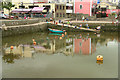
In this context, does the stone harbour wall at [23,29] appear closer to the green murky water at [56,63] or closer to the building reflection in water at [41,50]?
the building reflection in water at [41,50]

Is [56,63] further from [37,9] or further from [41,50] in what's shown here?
[37,9]

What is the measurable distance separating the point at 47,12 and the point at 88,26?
1460 cm

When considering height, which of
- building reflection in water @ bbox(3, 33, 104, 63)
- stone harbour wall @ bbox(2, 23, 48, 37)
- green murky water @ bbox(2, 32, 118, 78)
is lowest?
green murky water @ bbox(2, 32, 118, 78)

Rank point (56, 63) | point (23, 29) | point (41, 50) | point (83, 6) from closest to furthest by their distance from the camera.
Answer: point (56, 63)
point (41, 50)
point (23, 29)
point (83, 6)

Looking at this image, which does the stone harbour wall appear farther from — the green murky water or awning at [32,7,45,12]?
awning at [32,7,45,12]

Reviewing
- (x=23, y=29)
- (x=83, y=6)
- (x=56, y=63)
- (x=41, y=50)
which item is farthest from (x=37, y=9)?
(x=56, y=63)

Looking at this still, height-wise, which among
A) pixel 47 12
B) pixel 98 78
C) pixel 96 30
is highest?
pixel 47 12

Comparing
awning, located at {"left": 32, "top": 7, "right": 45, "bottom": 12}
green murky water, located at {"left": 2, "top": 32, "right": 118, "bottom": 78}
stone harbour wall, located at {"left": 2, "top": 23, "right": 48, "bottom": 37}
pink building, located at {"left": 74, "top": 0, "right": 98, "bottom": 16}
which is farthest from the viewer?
pink building, located at {"left": 74, "top": 0, "right": 98, "bottom": 16}

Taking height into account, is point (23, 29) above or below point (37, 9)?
below

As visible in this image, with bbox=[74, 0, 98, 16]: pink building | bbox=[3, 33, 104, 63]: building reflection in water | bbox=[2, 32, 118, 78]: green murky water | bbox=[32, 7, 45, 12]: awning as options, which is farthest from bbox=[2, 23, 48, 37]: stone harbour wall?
bbox=[74, 0, 98, 16]: pink building

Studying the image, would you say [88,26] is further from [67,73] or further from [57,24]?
[67,73]

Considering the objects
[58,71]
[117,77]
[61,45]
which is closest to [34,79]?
[58,71]

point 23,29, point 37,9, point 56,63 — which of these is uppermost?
Result: point 37,9

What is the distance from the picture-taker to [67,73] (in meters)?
16.8
